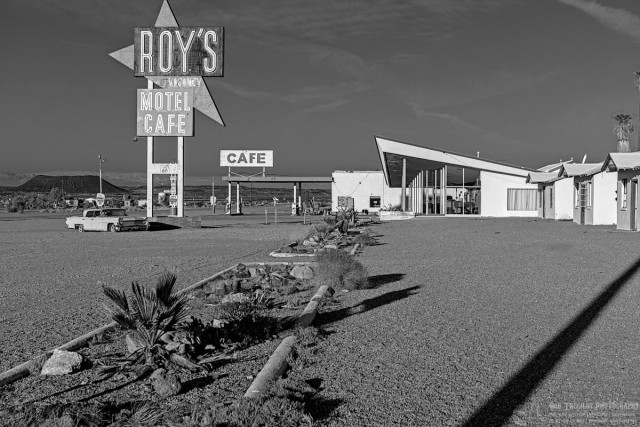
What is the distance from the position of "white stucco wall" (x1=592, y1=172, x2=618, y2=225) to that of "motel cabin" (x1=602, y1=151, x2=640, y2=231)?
10.7 feet

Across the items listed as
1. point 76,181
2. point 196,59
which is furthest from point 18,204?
point 76,181

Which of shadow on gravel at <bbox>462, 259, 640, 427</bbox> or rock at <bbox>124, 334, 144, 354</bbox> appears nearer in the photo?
shadow on gravel at <bbox>462, 259, 640, 427</bbox>

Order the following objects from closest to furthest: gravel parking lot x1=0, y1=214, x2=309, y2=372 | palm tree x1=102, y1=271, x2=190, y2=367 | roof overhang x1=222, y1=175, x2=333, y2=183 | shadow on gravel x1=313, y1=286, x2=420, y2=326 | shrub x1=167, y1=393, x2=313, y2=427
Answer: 1. shrub x1=167, y1=393, x2=313, y2=427
2. palm tree x1=102, y1=271, x2=190, y2=367
3. gravel parking lot x1=0, y1=214, x2=309, y2=372
4. shadow on gravel x1=313, y1=286, x2=420, y2=326
5. roof overhang x1=222, y1=175, x2=333, y2=183

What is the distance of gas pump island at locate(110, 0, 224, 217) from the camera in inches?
1142

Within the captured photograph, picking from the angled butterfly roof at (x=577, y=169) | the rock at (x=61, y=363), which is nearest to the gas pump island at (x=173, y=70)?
the angled butterfly roof at (x=577, y=169)

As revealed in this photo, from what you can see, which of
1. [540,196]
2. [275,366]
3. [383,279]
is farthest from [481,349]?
[540,196]

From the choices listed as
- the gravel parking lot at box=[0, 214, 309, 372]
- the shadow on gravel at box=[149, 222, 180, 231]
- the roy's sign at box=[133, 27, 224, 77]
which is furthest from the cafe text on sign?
the gravel parking lot at box=[0, 214, 309, 372]

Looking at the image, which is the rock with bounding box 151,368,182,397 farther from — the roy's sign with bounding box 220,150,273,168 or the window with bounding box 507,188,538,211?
the roy's sign with bounding box 220,150,273,168

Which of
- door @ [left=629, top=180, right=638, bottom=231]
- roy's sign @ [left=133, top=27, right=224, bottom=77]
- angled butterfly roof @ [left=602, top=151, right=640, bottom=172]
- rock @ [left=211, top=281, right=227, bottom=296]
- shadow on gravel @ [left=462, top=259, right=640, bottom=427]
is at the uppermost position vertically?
roy's sign @ [left=133, top=27, right=224, bottom=77]

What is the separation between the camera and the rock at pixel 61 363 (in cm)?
596

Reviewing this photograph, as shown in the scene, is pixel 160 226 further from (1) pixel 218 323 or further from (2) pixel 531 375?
(2) pixel 531 375

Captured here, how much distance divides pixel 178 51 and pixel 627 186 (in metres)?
20.6

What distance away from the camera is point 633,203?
25.5m

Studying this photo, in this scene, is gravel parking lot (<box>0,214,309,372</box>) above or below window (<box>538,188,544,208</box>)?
below
